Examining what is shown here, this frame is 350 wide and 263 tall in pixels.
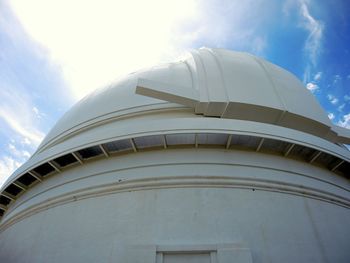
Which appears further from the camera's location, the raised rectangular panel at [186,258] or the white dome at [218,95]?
the white dome at [218,95]

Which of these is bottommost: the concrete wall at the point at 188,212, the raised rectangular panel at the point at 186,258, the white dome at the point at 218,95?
the raised rectangular panel at the point at 186,258

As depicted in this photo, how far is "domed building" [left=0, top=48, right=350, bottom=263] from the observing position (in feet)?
18.2

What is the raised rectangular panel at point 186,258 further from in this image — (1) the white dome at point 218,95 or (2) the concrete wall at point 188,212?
Result: (1) the white dome at point 218,95

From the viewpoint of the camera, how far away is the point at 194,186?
6.32m

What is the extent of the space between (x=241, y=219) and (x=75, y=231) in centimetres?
412

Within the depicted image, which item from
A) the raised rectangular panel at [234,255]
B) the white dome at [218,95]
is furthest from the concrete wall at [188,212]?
the white dome at [218,95]

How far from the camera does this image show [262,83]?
9320 millimetres

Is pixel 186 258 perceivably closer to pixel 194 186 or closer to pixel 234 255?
pixel 234 255

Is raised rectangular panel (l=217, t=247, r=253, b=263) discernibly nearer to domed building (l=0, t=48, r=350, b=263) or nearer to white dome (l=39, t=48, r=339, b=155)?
domed building (l=0, t=48, r=350, b=263)

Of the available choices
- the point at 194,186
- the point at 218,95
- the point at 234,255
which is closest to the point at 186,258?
the point at 234,255

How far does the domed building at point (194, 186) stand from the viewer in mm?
5547

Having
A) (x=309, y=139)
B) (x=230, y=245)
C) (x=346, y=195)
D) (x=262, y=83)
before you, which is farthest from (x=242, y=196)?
(x=262, y=83)

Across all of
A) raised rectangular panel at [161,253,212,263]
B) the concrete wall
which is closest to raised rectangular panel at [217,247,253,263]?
the concrete wall

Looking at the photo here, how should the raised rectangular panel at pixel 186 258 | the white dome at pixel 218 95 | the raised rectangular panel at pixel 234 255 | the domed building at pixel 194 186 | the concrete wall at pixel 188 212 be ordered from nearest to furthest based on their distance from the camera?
the raised rectangular panel at pixel 234 255 → the raised rectangular panel at pixel 186 258 → the concrete wall at pixel 188 212 → the domed building at pixel 194 186 → the white dome at pixel 218 95
